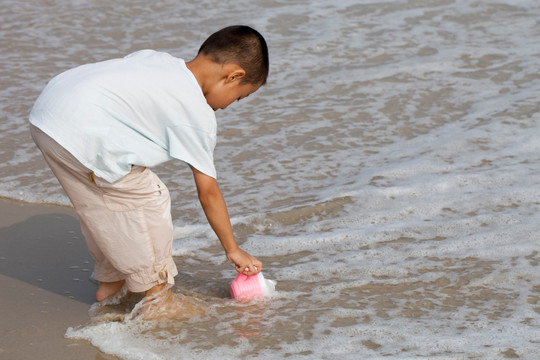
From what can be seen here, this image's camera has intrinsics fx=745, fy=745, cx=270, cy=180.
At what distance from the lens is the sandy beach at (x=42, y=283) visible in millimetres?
→ 2947

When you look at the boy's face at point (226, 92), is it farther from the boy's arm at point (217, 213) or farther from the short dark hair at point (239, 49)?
the boy's arm at point (217, 213)

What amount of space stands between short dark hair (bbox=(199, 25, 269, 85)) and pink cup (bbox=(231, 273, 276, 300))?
35.0 inches

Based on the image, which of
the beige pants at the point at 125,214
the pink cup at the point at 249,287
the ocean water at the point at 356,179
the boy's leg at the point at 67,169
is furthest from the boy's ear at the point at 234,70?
the ocean water at the point at 356,179

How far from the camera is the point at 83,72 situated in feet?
9.78

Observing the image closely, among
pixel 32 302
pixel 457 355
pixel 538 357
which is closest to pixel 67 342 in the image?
pixel 32 302

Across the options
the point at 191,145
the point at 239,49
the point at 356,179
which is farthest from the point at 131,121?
the point at 356,179

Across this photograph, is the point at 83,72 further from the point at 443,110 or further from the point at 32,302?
the point at 443,110

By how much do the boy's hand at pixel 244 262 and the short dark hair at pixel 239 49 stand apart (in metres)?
0.71

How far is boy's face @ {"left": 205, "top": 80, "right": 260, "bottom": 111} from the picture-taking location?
299 centimetres

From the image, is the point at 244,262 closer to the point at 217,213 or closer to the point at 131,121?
the point at 217,213

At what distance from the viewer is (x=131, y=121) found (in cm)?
286

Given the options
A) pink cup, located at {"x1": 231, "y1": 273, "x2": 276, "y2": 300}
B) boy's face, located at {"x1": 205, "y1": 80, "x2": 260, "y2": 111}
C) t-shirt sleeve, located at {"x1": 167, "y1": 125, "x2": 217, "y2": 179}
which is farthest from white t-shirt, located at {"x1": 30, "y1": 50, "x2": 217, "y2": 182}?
pink cup, located at {"x1": 231, "y1": 273, "x2": 276, "y2": 300}

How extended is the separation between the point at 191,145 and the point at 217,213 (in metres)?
0.30

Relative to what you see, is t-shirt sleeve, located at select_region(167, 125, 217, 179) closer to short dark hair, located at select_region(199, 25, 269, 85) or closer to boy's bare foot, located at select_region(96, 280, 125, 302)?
short dark hair, located at select_region(199, 25, 269, 85)
